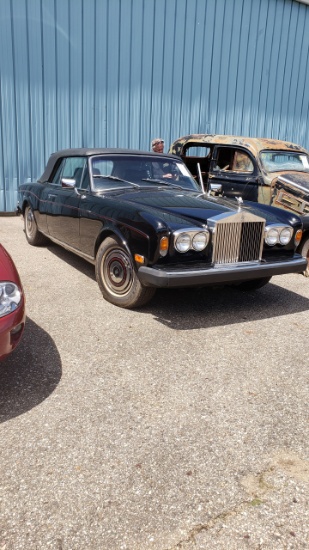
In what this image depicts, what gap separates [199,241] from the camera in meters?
3.78

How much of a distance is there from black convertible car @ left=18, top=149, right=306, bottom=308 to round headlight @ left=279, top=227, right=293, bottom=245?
1cm

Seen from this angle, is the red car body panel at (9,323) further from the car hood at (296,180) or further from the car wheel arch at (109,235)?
the car hood at (296,180)

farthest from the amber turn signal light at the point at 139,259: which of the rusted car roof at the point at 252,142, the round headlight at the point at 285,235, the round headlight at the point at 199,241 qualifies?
the rusted car roof at the point at 252,142

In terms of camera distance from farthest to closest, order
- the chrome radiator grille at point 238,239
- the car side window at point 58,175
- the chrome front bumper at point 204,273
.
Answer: the car side window at point 58,175 < the chrome radiator grille at point 238,239 < the chrome front bumper at point 204,273

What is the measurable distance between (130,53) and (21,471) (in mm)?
9692

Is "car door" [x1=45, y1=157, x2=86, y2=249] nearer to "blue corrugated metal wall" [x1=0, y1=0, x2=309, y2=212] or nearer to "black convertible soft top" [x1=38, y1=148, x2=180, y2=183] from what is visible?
"black convertible soft top" [x1=38, y1=148, x2=180, y2=183]

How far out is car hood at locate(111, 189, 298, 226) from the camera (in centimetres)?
391

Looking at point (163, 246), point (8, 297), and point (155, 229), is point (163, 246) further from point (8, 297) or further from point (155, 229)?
point (8, 297)

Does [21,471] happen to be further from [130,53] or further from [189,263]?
[130,53]

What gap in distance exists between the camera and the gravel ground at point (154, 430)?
1.83 m

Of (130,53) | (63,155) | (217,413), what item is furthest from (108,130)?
(217,413)

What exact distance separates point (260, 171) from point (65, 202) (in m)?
3.06

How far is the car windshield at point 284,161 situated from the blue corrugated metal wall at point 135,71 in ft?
14.6

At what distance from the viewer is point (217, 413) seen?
2.65 metres
